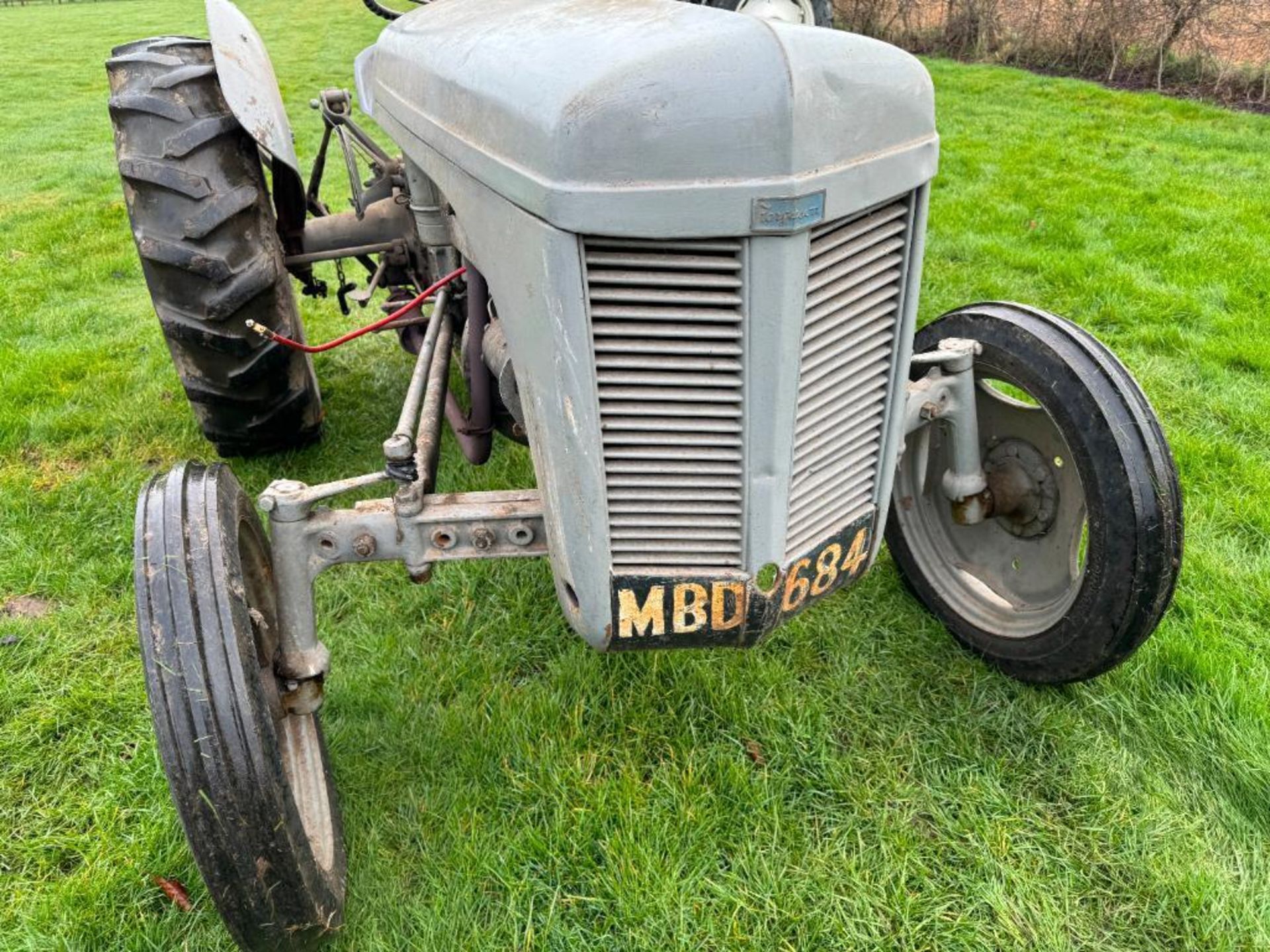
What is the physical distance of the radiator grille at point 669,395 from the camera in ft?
4.83

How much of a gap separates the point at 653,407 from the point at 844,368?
38 cm

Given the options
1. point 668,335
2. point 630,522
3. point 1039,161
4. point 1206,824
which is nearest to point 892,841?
point 1206,824

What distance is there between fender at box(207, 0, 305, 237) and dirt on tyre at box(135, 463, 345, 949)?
1.42 m

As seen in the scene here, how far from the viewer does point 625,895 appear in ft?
6.90

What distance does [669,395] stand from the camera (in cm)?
157

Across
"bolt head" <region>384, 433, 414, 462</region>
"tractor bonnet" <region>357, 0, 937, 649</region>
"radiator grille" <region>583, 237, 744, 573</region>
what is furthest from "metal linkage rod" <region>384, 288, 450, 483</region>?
"radiator grille" <region>583, 237, 744, 573</region>

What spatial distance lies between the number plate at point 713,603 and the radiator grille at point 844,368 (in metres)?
0.05

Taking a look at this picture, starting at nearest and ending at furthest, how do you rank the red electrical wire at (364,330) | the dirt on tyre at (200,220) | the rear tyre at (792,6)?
the red electrical wire at (364,330) < the dirt on tyre at (200,220) < the rear tyre at (792,6)

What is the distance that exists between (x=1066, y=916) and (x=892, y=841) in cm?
39

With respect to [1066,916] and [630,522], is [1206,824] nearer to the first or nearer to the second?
[1066,916]

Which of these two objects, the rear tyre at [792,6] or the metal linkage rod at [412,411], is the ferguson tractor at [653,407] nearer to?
the metal linkage rod at [412,411]

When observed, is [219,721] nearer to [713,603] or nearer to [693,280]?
[713,603]

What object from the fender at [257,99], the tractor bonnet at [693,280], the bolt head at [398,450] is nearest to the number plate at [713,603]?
the tractor bonnet at [693,280]

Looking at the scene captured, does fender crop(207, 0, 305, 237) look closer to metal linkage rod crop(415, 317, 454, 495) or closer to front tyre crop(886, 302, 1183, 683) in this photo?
metal linkage rod crop(415, 317, 454, 495)
